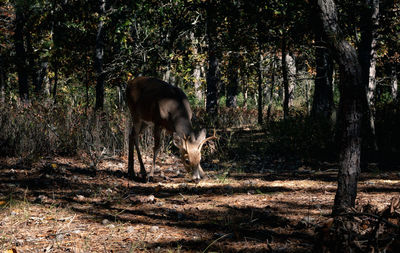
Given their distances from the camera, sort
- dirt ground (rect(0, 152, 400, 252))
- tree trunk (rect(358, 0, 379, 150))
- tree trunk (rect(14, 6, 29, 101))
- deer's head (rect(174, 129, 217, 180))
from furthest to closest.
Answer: tree trunk (rect(14, 6, 29, 101))
tree trunk (rect(358, 0, 379, 150))
deer's head (rect(174, 129, 217, 180))
dirt ground (rect(0, 152, 400, 252))

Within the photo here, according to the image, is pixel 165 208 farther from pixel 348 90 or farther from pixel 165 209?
pixel 348 90

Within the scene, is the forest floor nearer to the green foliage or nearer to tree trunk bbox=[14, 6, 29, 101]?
the green foliage

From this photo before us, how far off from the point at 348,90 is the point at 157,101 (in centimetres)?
428

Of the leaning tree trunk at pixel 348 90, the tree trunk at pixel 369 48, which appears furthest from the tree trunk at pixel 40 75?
the leaning tree trunk at pixel 348 90

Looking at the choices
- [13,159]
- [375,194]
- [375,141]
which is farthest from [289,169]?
[13,159]

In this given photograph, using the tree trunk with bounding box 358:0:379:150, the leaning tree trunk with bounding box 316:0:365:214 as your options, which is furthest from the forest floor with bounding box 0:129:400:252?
the tree trunk with bounding box 358:0:379:150

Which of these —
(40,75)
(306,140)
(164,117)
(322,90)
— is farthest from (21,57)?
(306,140)

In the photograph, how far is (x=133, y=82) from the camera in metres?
8.23

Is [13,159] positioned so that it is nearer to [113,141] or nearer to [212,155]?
[113,141]

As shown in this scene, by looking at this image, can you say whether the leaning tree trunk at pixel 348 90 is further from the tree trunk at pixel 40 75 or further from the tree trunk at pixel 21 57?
the tree trunk at pixel 40 75

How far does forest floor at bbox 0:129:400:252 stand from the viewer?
3518 mm

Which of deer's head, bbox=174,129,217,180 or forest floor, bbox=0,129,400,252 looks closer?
forest floor, bbox=0,129,400,252

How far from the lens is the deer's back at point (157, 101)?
7.07 m

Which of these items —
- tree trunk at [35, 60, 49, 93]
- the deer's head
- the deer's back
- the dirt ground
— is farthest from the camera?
tree trunk at [35, 60, 49, 93]
